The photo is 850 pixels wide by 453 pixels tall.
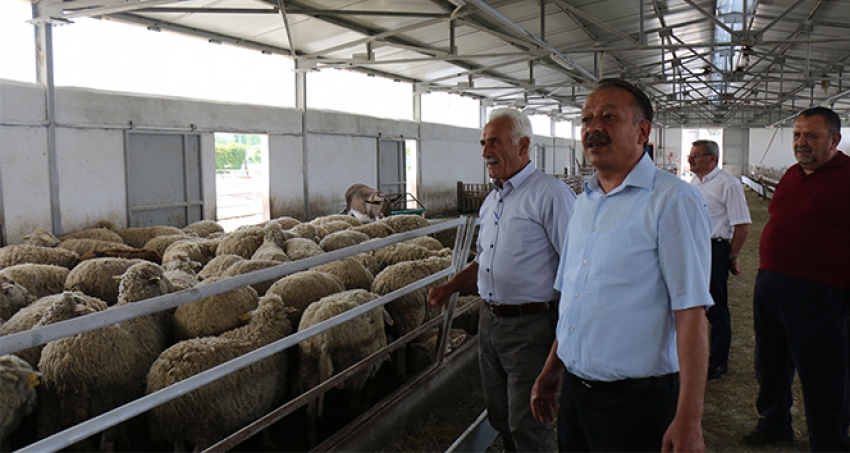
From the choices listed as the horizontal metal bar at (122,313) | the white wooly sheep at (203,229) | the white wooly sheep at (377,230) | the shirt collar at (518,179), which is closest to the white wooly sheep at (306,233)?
the white wooly sheep at (377,230)

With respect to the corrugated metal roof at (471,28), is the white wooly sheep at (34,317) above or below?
below

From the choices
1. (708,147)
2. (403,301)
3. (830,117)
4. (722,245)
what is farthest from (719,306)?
(403,301)

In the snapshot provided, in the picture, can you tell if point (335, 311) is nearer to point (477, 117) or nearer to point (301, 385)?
point (301, 385)

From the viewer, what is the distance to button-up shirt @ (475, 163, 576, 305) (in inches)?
112

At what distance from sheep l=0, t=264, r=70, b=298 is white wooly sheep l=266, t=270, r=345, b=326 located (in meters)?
2.41

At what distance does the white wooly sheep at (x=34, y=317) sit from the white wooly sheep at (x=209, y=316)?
0.58m

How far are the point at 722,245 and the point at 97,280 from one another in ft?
18.7

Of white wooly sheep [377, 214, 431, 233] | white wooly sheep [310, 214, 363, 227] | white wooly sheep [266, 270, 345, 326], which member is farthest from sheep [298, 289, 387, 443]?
white wooly sheep [310, 214, 363, 227]

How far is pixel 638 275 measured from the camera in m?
1.84

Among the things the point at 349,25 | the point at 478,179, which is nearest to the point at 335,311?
the point at 349,25

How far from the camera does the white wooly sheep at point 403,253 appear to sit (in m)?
6.43

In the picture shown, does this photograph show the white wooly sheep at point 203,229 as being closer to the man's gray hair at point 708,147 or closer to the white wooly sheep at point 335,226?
the white wooly sheep at point 335,226

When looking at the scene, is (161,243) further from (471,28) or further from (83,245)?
(471,28)

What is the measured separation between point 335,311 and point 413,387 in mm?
800
